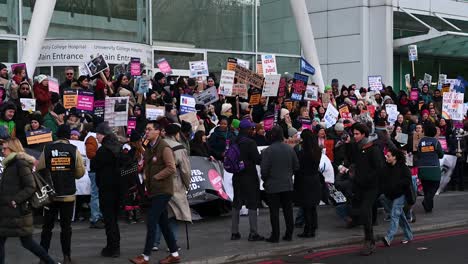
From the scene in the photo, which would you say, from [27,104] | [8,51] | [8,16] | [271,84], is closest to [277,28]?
[8,16]

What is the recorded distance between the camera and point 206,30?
2586 cm

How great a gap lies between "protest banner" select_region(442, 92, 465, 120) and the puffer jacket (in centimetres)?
1337

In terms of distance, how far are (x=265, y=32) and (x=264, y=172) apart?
16757 mm

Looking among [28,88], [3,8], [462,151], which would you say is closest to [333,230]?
[28,88]

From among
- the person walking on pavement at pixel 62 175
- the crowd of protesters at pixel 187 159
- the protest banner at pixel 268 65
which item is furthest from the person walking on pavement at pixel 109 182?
the protest banner at pixel 268 65

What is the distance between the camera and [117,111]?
1391 cm

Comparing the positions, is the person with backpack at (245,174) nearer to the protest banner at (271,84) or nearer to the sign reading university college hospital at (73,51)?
the protest banner at (271,84)

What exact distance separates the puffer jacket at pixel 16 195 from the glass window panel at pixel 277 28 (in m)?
19.3

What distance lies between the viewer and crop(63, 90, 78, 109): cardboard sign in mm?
14547

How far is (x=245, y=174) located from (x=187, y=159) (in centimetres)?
164

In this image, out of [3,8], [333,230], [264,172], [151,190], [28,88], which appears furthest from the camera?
[3,8]

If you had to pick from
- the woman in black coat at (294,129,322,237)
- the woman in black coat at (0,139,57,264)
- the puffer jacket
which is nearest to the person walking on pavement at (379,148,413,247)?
the woman in black coat at (294,129,322,237)

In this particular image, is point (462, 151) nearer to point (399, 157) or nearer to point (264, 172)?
point (399, 157)

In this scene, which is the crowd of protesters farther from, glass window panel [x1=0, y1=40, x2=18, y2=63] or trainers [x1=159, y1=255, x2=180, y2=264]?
glass window panel [x1=0, y1=40, x2=18, y2=63]
